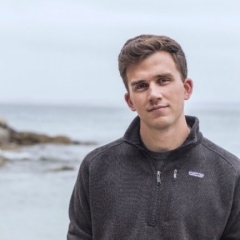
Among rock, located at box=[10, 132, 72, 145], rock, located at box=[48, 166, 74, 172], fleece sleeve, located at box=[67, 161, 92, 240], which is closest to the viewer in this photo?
fleece sleeve, located at box=[67, 161, 92, 240]

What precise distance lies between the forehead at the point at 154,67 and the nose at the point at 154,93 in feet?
0.13

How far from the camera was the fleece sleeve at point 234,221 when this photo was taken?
2898 mm

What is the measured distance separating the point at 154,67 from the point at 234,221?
2.13 ft

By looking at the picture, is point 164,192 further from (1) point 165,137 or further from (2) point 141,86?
(2) point 141,86

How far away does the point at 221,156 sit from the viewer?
2955mm

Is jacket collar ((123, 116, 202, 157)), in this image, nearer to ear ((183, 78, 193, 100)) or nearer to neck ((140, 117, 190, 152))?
neck ((140, 117, 190, 152))

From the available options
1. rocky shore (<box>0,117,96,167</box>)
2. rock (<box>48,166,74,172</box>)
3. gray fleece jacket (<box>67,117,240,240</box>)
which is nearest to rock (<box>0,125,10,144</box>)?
rocky shore (<box>0,117,96,167</box>)

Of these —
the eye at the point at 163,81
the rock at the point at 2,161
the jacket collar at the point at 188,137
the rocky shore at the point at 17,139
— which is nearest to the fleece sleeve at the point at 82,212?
the jacket collar at the point at 188,137

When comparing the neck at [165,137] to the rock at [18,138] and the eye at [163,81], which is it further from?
the rock at [18,138]

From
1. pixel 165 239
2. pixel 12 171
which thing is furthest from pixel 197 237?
pixel 12 171

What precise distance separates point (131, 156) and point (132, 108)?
191 millimetres

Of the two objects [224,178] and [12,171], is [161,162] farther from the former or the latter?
[12,171]

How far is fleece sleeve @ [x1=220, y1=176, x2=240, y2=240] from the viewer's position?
2.90 meters

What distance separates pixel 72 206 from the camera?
3.15 m
